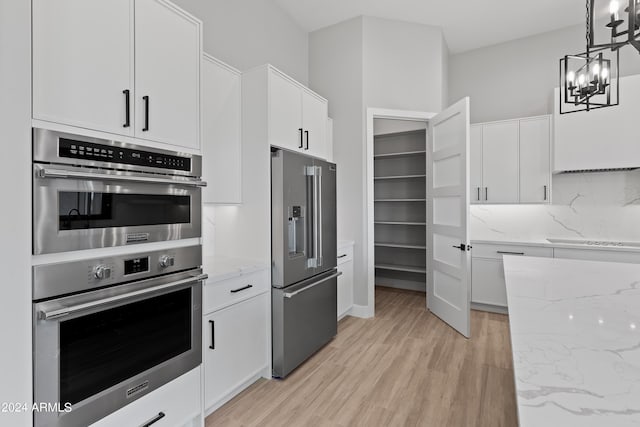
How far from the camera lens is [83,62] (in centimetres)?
125

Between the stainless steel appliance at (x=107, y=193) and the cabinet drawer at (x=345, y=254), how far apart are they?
186cm

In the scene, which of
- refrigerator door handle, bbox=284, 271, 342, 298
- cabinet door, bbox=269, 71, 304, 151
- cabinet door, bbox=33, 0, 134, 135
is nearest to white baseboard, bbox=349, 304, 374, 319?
refrigerator door handle, bbox=284, 271, 342, 298

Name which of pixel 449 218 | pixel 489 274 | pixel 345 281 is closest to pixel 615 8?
pixel 449 218

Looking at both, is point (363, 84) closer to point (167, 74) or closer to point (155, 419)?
point (167, 74)

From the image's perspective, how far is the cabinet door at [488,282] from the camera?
3.63 m

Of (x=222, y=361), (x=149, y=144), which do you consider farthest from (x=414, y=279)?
(x=149, y=144)

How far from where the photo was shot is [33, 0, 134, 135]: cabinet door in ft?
3.75

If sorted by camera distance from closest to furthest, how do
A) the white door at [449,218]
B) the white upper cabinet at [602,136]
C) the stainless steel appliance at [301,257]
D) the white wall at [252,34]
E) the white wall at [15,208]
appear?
the white wall at [15,208] → the stainless steel appliance at [301,257] → the white wall at [252,34] → the white door at [449,218] → the white upper cabinet at [602,136]

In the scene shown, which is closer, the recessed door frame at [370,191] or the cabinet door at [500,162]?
the recessed door frame at [370,191]

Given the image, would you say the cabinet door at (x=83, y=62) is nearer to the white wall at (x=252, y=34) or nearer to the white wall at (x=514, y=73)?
the white wall at (x=252, y=34)

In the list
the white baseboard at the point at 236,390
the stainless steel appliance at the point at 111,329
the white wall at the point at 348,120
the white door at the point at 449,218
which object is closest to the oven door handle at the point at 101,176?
the stainless steel appliance at the point at 111,329

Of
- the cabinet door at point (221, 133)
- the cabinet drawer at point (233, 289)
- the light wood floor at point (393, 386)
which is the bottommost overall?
the light wood floor at point (393, 386)

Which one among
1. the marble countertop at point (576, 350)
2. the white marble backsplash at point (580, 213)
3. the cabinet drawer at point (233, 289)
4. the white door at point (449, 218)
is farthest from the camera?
the white marble backsplash at point (580, 213)

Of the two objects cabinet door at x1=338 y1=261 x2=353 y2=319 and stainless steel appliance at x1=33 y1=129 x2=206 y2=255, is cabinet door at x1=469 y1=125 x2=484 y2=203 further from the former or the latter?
stainless steel appliance at x1=33 y1=129 x2=206 y2=255
